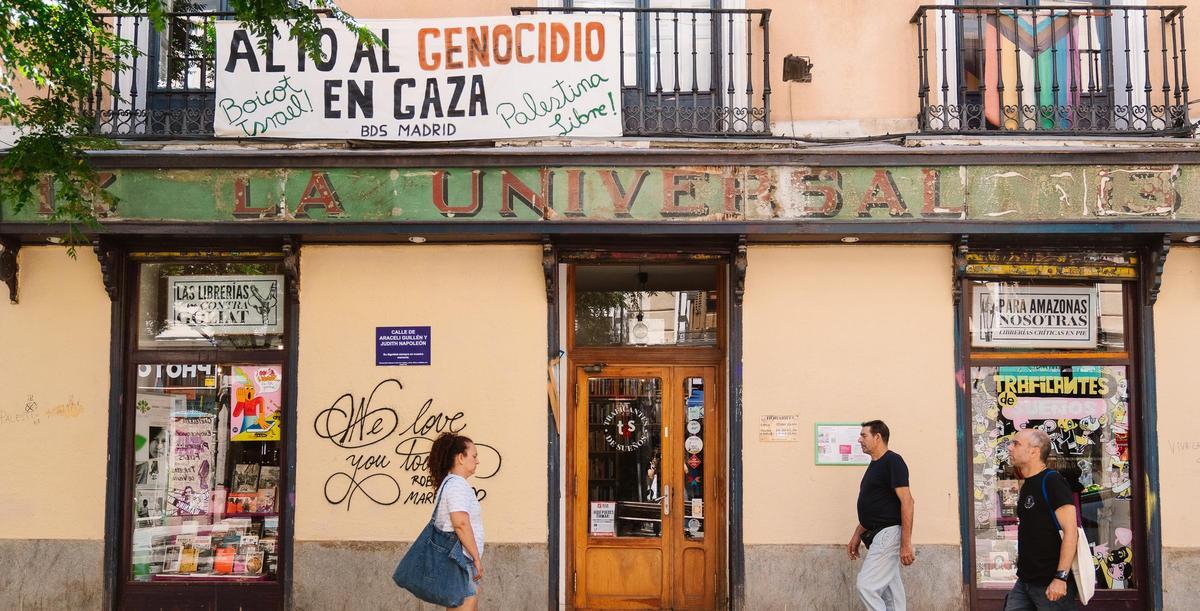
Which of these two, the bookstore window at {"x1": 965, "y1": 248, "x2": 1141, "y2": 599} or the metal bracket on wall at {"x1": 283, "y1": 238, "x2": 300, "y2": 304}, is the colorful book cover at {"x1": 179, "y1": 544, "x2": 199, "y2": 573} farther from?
the bookstore window at {"x1": 965, "y1": 248, "x2": 1141, "y2": 599}

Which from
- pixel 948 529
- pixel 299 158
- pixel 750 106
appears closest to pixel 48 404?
pixel 299 158

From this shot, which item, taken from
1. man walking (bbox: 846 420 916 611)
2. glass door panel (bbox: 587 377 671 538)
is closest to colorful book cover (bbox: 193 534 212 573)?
glass door panel (bbox: 587 377 671 538)

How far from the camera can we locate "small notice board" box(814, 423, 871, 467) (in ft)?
24.6

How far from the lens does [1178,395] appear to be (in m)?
7.53

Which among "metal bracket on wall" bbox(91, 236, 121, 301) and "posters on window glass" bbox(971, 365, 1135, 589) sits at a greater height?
→ "metal bracket on wall" bbox(91, 236, 121, 301)

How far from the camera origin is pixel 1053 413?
25.4 ft

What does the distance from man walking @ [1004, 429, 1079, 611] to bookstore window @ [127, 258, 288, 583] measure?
560 centimetres

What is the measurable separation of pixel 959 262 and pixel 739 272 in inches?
69.0

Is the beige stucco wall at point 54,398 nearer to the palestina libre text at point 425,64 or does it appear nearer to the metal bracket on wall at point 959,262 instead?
the palestina libre text at point 425,64

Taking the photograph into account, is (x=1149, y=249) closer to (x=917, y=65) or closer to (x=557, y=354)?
(x=917, y=65)

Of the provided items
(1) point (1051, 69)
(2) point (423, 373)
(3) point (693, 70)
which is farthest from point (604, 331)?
(1) point (1051, 69)

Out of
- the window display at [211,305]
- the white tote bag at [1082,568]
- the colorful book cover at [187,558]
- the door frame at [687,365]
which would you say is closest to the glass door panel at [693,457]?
the door frame at [687,365]

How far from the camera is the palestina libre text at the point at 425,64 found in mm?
7613

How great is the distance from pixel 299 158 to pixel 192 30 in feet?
6.03
